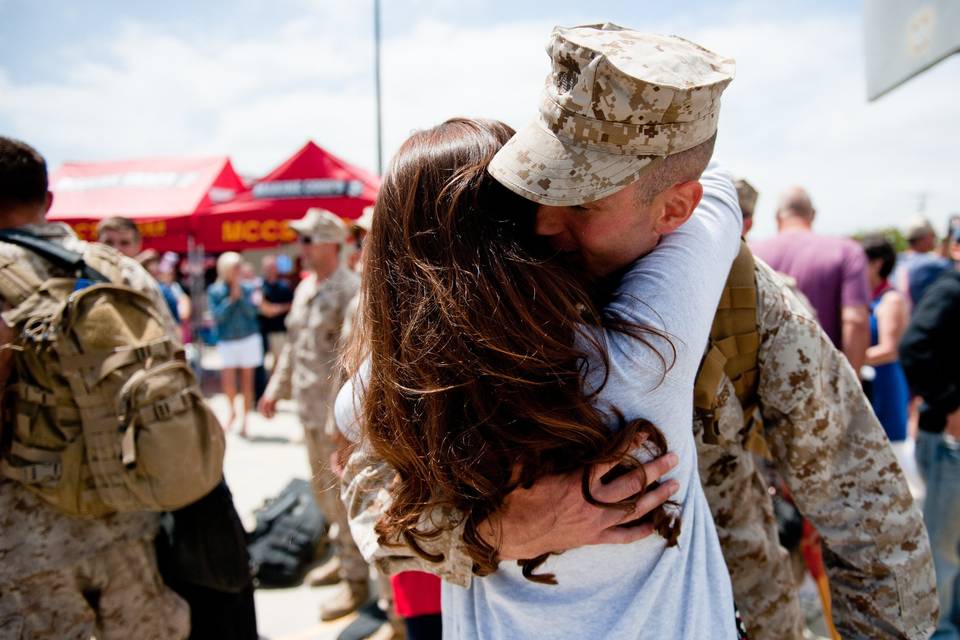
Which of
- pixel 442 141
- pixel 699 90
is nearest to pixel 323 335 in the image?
pixel 442 141

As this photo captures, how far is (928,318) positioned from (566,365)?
2.77m

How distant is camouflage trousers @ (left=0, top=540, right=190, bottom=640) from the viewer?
191 centimetres

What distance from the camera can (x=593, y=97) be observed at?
0.96 meters

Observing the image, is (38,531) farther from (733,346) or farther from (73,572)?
(733,346)

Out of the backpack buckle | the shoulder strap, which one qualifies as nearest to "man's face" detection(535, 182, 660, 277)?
the shoulder strap

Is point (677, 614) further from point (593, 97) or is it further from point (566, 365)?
point (593, 97)

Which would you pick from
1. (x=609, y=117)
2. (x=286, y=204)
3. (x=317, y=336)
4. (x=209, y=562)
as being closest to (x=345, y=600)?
(x=317, y=336)

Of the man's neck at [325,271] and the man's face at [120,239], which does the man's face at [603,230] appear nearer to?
the man's neck at [325,271]

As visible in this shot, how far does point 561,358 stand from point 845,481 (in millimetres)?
795

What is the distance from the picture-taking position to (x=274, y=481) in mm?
5883

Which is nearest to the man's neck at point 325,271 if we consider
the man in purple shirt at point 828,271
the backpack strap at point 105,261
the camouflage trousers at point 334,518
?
the camouflage trousers at point 334,518

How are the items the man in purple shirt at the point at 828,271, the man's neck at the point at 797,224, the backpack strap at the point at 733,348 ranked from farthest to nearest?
the man's neck at the point at 797,224 < the man in purple shirt at the point at 828,271 < the backpack strap at the point at 733,348

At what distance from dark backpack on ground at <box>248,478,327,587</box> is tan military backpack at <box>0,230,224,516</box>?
7.47 feet

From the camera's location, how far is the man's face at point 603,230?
1.03 meters
